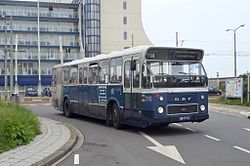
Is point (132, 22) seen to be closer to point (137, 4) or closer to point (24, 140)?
point (137, 4)

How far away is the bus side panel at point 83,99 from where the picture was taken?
20281mm

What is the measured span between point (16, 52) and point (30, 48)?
556 centimetres

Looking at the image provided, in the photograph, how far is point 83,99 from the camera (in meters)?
20.8

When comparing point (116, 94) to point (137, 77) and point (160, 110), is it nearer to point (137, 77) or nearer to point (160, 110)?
point (137, 77)

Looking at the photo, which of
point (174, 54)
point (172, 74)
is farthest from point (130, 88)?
point (174, 54)

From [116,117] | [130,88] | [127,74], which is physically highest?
[127,74]

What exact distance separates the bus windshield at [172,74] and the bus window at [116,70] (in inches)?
83.4

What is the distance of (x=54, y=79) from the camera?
26969 mm

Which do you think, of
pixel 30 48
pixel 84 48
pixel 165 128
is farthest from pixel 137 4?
pixel 165 128

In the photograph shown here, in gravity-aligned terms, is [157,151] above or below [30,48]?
below

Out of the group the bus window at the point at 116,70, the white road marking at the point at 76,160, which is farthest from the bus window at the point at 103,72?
the white road marking at the point at 76,160

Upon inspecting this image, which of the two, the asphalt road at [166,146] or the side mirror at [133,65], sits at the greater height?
the side mirror at [133,65]

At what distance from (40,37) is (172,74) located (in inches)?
3093

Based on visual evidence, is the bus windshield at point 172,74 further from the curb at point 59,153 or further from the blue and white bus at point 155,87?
the curb at point 59,153
